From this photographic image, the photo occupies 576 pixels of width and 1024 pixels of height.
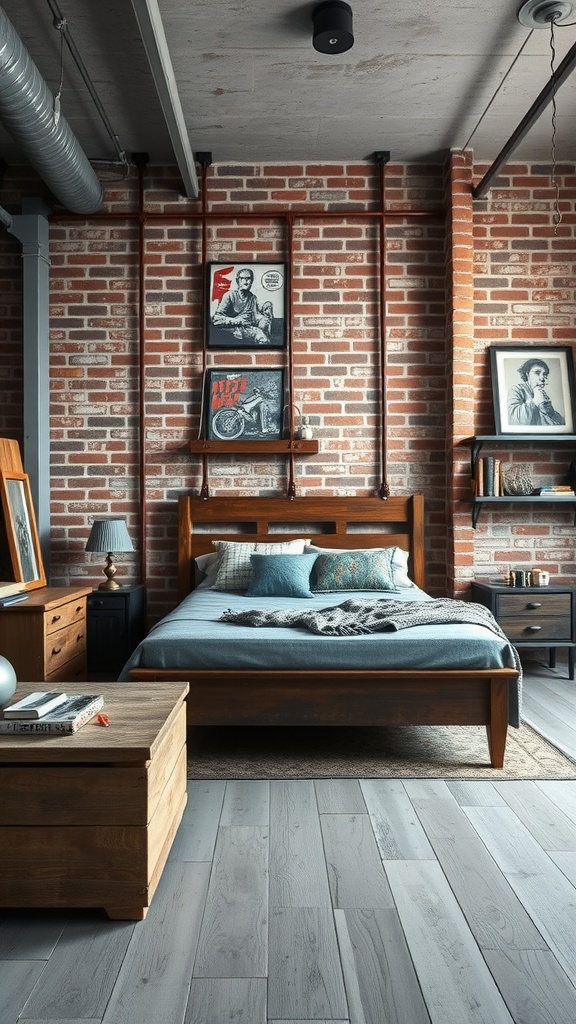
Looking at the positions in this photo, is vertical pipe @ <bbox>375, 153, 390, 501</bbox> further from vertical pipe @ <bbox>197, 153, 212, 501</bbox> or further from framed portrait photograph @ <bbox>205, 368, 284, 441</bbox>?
vertical pipe @ <bbox>197, 153, 212, 501</bbox>

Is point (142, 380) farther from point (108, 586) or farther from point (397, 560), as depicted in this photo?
point (397, 560)

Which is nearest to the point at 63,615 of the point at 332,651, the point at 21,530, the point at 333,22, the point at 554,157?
the point at 21,530

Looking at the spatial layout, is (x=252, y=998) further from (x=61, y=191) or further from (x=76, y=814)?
(x=61, y=191)

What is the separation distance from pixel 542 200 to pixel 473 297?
0.81 m

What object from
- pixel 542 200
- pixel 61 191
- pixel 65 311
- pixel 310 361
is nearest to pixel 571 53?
pixel 542 200

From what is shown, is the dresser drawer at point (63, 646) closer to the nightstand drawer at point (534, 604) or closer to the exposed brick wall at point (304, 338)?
the exposed brick wall at point (304, 338)

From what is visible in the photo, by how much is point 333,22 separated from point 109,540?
9.75ft

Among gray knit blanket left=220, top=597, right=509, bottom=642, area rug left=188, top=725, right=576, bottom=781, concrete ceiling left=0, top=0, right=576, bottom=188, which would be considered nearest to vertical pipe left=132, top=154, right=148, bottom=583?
concrete ceiling left=0, top=0, right=576, bottom=188

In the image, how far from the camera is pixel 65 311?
17.6ft

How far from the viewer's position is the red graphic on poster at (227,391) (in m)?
5.34

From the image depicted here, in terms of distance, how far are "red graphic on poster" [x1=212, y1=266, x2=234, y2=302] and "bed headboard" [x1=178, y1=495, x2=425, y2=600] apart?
1.35 metres

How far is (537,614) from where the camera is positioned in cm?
482

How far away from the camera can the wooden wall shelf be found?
206 inches

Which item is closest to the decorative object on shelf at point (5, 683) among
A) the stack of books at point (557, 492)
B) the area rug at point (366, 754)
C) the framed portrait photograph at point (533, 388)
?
the area rug at point (366, 754)
